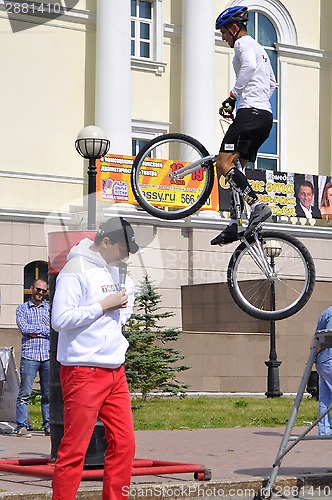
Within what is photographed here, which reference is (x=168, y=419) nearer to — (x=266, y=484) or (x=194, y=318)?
(x=266, y=484)

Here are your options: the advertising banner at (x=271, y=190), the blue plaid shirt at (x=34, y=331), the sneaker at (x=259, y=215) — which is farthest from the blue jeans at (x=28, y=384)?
the advertising banner at (x=271, y=190)

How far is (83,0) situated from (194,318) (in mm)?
11214

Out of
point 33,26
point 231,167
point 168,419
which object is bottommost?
point 168,419

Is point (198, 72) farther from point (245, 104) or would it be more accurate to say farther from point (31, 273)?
point (245, 104)

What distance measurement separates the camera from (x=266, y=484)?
10805 millimetres

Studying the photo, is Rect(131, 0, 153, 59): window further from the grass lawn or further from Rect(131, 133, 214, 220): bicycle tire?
Rect(131, 133, 214, 220): bicycle tire

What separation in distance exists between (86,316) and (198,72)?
30833 mm

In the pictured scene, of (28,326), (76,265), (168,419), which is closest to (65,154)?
(168,419)

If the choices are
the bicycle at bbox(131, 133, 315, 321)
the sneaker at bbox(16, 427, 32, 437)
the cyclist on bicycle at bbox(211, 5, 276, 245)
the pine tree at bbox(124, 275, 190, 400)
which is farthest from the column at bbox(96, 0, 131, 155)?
the cyclist on bicycle at bbox(211, 5, 276, 245)

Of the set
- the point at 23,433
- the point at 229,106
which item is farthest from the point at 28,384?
the point at 229,106

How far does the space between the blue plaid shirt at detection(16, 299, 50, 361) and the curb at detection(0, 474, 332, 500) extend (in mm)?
6056

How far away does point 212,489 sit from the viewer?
1055 centimetres

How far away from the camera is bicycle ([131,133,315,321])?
384 inches

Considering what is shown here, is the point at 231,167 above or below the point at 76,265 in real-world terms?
above
